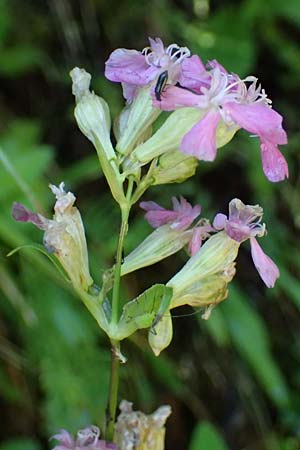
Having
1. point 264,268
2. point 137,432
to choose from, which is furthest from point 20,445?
point 264,268

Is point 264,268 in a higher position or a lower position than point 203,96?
lower

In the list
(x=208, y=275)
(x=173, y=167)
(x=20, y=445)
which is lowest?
(x=20, y=445)

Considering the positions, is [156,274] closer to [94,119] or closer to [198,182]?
[198,182]

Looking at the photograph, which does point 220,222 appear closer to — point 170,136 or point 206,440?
point 170,136

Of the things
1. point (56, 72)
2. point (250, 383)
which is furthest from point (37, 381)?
point (56, 72)

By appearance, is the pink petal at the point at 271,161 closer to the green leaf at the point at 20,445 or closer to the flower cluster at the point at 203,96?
the flower cluster at the point at 203,96

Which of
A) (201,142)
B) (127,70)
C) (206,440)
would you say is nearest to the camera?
(201,142)
